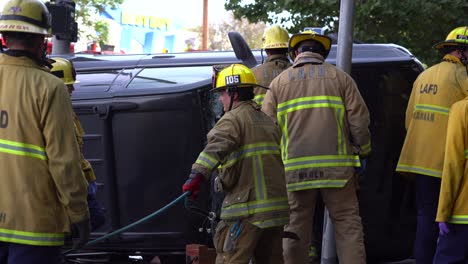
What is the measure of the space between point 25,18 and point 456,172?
8.73ft

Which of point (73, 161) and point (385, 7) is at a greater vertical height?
point (385, 7)

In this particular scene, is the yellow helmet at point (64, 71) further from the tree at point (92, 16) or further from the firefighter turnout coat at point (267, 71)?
the tree at point (92, 16)

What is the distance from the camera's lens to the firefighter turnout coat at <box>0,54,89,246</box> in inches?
166

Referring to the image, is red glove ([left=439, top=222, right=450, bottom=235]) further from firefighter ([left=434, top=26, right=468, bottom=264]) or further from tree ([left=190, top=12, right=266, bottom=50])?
tree ([left=190, top=12, right=266, bottom=50])

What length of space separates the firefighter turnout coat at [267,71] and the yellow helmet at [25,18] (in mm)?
2661

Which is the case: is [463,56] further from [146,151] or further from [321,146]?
[146,151]

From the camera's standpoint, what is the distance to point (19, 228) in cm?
421

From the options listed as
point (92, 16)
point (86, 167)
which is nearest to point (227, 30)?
point (92, 16)

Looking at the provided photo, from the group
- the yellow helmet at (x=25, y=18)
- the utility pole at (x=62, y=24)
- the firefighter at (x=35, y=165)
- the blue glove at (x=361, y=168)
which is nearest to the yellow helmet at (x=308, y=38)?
the blue glove at (x=361, y=168)

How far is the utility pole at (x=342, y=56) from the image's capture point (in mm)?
6590

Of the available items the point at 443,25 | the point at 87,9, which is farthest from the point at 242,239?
the point at 87,9

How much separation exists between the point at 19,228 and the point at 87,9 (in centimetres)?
2541

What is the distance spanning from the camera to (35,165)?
424 centimetres

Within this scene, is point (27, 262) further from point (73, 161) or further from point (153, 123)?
point (153, 123)
